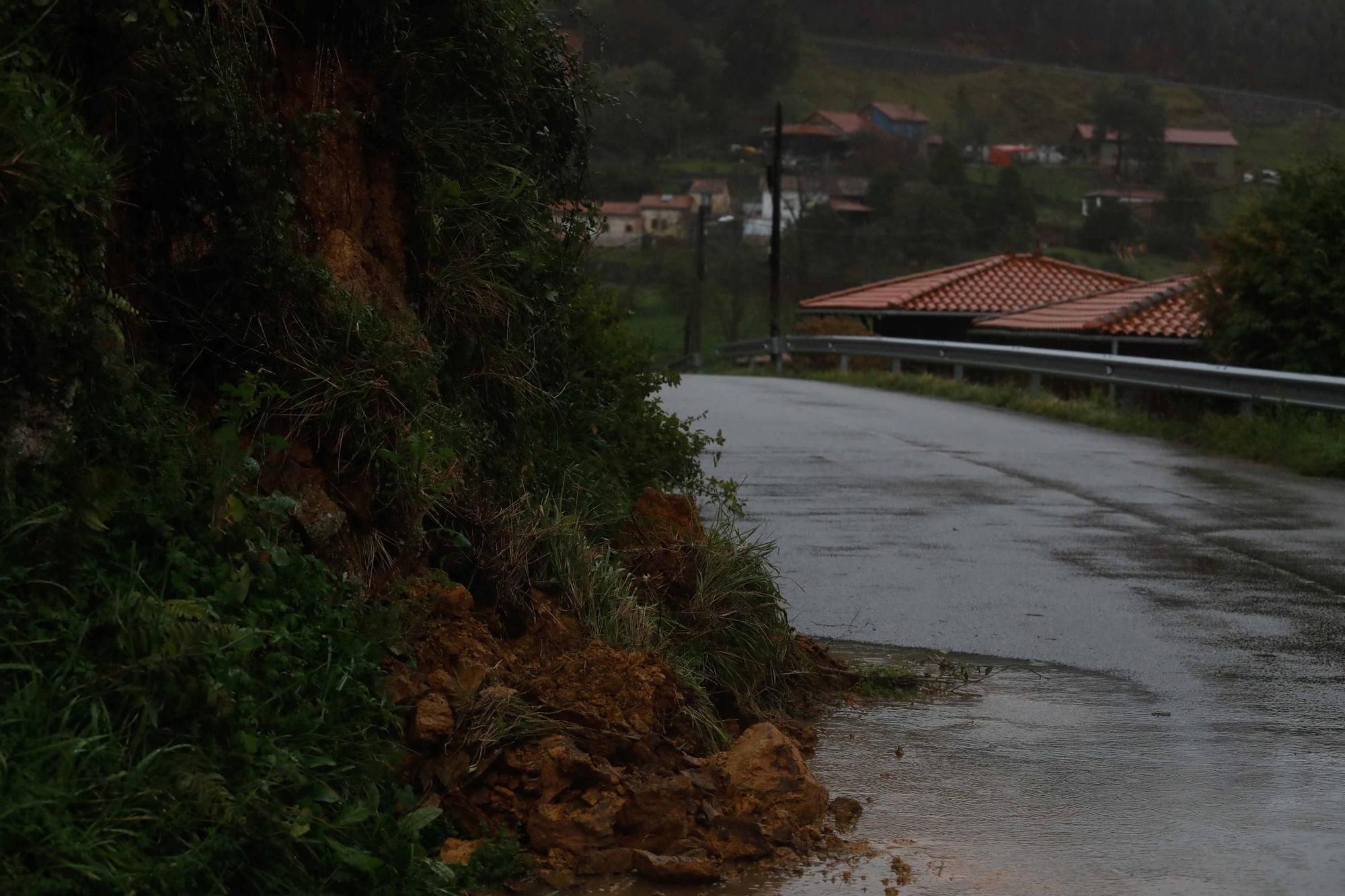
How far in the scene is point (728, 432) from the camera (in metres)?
20.1

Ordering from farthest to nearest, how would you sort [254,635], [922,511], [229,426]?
[922,511] → [229,426] → [254,635]

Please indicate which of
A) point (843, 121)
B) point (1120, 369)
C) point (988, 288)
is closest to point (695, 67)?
point (843, 121)

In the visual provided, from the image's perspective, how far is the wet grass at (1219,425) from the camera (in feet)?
54.6

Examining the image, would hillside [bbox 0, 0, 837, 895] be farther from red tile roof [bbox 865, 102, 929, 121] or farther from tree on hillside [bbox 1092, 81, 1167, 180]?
red tile roof [bbox 865, 102, 929, 121]

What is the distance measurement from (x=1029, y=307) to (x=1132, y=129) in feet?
304

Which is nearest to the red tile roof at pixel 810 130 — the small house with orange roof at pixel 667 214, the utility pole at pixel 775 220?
the small house with orange roof at pixel 667 214

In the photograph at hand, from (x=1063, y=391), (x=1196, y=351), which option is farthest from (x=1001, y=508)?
(x=1196, y=351)

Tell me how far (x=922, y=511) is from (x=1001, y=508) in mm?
685

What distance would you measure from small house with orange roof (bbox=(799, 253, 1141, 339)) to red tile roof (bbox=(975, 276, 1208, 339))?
23.2 feet

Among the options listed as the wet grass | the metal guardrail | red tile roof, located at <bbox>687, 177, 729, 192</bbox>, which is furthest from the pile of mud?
red tile roof, located at <bbox>687, 177, 729, 192</bbox>

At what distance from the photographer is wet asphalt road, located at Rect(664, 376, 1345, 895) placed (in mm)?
5461

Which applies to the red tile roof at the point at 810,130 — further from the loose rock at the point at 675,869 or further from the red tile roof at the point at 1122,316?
the loose rock at the point at 675,869

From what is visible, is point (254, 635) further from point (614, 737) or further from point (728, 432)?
point (728, 432)

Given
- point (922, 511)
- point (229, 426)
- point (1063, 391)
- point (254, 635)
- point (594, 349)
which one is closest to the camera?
point (254, 635)
